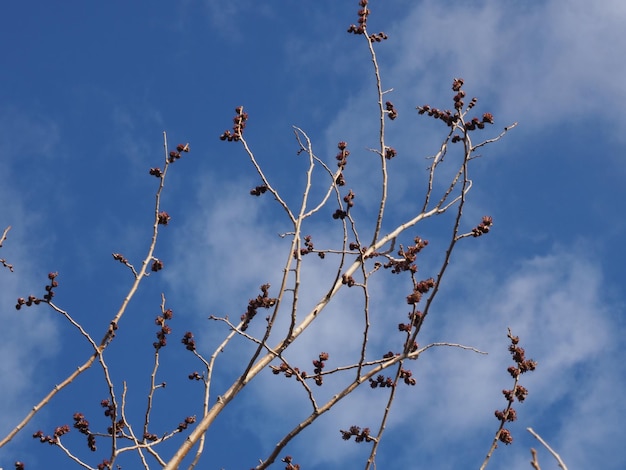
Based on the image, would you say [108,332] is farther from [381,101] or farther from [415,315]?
[381,101]

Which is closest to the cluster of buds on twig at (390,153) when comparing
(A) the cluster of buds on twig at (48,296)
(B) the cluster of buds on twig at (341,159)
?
Result: (B) the cluster of buds on twig at (341,159)

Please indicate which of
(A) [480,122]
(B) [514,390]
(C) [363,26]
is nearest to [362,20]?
(C) [363,26]

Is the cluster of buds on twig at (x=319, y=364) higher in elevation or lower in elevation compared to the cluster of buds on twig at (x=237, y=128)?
lower

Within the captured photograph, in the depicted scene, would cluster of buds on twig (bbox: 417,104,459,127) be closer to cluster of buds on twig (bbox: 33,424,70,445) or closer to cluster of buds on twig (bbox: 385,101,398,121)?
cluster of buds on twig (bbox: 385,101,398,121)

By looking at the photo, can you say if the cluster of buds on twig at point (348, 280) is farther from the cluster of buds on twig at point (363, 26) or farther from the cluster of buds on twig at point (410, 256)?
the cluster of buds on twig at point (363, 26)

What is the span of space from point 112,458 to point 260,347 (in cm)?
146

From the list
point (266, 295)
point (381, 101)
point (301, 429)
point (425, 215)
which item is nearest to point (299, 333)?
point (266, 295)

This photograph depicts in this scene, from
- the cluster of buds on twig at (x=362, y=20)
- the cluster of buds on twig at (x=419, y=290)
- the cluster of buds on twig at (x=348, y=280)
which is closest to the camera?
the cluster of buds on twig at (x=419, y=290)

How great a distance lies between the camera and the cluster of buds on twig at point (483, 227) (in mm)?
5469

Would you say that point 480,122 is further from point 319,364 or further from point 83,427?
point 83,427

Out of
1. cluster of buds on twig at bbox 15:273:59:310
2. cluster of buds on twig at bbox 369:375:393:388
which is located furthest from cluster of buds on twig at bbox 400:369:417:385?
cluster of buds on twig at bbox 15:273:59:310

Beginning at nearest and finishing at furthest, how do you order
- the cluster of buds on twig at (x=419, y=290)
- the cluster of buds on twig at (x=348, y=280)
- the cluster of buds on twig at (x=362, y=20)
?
the cluster of buds on twig at (x=419, y=290) → the cluster of buds on twig at (x=348, y=280) → the cluster of buds on twig at (x=362, y=20)

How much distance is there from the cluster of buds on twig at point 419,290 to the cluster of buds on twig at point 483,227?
0.73 m

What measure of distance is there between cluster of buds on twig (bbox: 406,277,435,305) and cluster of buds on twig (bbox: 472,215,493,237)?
2.39 feet
